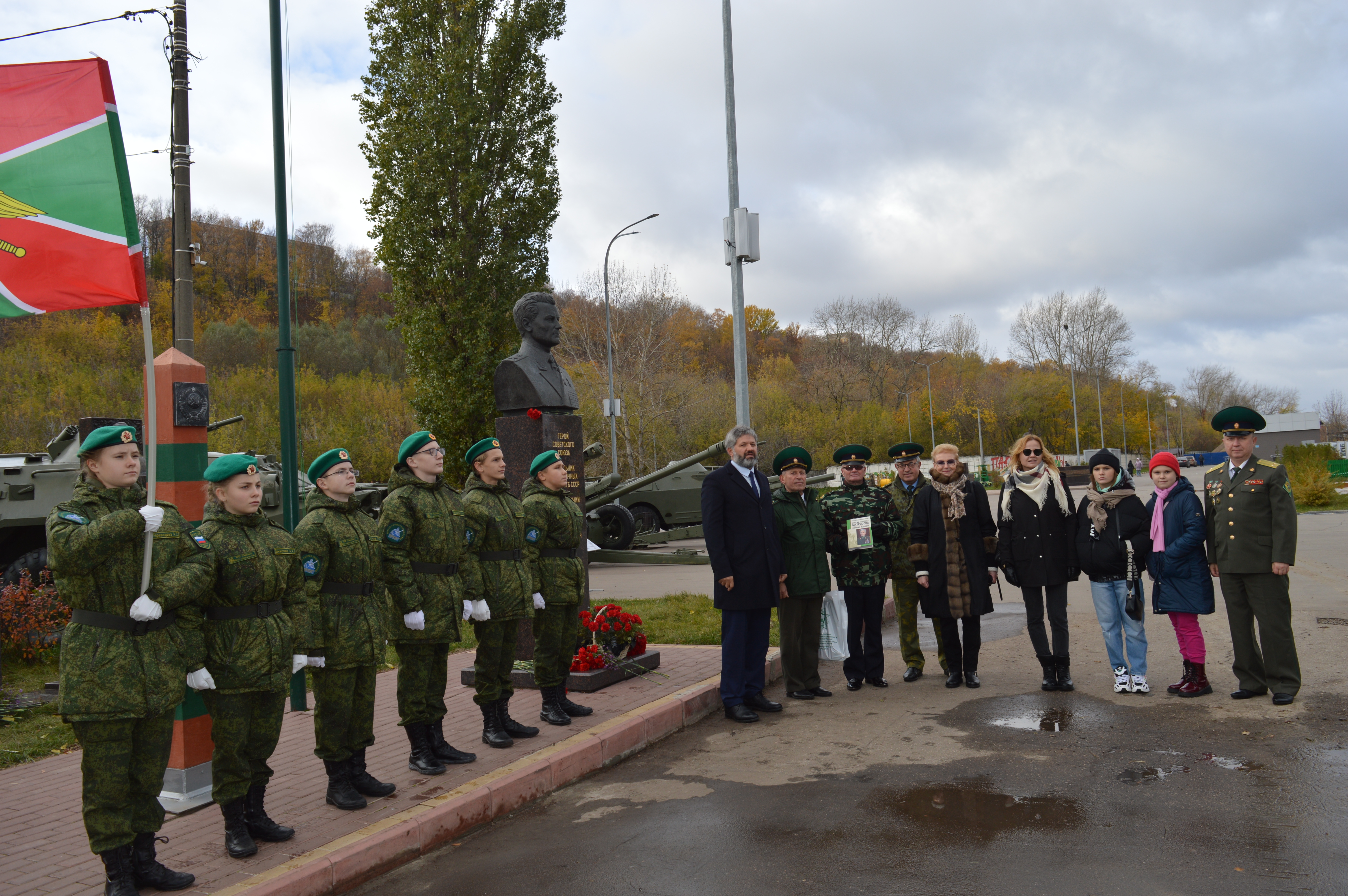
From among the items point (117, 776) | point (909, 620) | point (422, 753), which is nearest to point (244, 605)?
point (117, 776)

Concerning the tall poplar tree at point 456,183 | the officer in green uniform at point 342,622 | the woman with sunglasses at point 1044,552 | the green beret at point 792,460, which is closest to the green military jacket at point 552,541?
the officer in green uniform at point 342,622

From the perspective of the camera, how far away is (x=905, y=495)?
738cm

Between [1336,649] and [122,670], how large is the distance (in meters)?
8.33

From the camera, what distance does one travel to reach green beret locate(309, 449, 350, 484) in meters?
4.60

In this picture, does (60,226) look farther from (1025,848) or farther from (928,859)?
(1025,848)

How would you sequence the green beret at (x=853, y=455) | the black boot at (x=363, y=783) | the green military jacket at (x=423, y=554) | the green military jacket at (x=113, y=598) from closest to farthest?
1. the green military jacket at (x=113, y=598)
2. the black boot at (x=363, y=783)
3. the green military jacket at (x=423, y=554)
4. the green beret at (x=853, y=455)

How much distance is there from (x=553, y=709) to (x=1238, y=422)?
4975 mm

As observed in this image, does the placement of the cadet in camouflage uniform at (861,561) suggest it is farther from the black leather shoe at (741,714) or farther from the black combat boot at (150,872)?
the black combat boot at (150,872)

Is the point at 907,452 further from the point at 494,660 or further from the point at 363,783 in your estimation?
the point at 363,783

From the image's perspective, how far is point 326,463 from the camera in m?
4.62

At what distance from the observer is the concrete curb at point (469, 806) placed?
3801 millimetres

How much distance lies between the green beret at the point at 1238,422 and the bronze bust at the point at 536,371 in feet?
15.1

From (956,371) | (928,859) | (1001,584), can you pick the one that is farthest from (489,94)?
(956,371)

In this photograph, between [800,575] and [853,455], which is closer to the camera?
[800,575]
